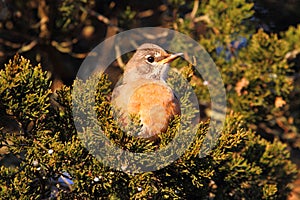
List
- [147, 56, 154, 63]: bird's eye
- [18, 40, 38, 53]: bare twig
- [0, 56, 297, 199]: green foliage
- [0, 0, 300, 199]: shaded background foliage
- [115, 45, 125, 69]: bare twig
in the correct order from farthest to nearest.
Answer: [18, 40, 38, 53]: bare twig < [115, 45, 125, 69]: bare twig < [0, 0, 300, 199]: shaded background foliage < [147, 56, 154, 63]: bird's eye < [0, 56, 297, 199]: green foliage

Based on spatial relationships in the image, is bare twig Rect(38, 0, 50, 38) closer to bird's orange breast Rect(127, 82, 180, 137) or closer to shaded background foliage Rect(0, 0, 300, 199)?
shaded background foliage Rect(0, 0, 300, 199)

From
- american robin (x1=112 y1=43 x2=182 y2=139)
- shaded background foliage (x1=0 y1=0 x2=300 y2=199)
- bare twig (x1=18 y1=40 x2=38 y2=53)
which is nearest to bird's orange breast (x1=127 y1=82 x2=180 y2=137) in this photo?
american robin (x1=112 y1=43 x2=182 y2=139)

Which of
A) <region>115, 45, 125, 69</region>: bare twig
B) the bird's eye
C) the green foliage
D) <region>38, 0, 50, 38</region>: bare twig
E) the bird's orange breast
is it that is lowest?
the green foliage

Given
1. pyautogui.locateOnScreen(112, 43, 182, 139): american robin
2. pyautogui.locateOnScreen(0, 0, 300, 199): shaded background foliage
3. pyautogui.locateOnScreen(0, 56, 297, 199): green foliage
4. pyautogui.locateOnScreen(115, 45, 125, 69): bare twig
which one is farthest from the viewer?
pyautogui.locateOnScreen(115, 45, 125, 69): bare twig

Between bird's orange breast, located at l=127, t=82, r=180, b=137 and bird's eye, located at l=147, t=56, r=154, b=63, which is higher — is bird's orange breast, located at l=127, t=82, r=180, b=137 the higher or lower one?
the lower one

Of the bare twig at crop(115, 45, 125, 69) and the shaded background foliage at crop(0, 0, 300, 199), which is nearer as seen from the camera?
the shaded background foliage at crop(0, 0, 300, 199)

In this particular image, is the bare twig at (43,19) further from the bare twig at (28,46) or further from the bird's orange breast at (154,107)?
the bird's orange breast at (154,107)

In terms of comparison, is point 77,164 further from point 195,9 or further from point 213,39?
point 195,9

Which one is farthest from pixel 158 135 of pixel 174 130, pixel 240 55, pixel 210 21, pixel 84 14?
pixel 84 14

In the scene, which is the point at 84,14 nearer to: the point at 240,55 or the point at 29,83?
the point at 240,55
